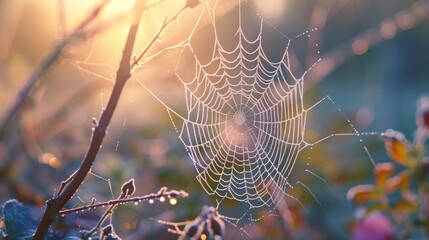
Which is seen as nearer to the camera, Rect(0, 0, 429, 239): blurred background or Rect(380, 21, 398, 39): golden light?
Rect(0, 0, 429, 239): blurred background

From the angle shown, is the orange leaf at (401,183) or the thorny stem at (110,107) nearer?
the thorny stem at (110,107)

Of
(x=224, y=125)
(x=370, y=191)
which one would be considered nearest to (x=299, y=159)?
(x=224, y=125)

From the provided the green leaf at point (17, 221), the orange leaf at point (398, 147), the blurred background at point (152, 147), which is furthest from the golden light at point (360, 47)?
the green leaf at point (17, 221)

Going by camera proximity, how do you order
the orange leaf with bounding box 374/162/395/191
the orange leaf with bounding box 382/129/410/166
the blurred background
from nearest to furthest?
1. the orange leaf with bounding box 382/129/410/166
2. the orange leaf with bounding box 374/162/395/191
3. the blurred background

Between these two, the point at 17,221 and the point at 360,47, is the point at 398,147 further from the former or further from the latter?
the point at 17,221

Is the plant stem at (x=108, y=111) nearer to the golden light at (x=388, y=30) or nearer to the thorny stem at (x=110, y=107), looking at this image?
the thorny stem at (x=110, y=107)

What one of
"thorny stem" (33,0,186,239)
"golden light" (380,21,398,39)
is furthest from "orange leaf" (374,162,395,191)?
"thorny stem" (33,0,186,239)

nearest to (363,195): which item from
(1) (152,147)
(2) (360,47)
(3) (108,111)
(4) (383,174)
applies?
(4) (383,174)

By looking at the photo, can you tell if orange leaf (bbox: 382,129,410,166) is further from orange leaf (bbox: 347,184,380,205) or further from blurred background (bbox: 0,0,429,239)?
blurred background (bbox: 0,0,429,239)

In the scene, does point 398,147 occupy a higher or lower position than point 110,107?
higher
